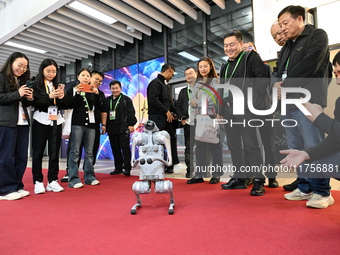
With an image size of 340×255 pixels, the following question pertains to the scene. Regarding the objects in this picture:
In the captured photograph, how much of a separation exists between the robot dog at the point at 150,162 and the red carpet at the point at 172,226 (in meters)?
0.17

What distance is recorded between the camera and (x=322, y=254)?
1.04m

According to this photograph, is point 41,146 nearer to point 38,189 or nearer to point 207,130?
point 38,189

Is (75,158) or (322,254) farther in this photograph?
(75,158)

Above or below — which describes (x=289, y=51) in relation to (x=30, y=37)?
below

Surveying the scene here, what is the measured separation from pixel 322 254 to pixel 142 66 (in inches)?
249

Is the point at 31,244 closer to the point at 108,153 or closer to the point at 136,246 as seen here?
the point at 136,246

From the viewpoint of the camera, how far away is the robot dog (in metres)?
1.73

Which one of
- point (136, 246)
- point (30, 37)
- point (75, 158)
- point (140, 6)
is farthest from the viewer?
point (30, 37)

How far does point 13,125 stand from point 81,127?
73 centimetres

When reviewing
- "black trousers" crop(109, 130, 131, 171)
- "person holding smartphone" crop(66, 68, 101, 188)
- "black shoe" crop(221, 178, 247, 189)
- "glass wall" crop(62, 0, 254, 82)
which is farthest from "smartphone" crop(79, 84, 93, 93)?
"glass wall" crop(62, 0, 254, 82)

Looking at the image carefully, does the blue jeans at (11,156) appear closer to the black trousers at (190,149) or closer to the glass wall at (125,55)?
the black trousers at (190,149)

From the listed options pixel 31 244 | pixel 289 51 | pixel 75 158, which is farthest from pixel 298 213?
Answer: pixel 75 158

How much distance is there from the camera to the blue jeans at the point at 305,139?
5.70ft

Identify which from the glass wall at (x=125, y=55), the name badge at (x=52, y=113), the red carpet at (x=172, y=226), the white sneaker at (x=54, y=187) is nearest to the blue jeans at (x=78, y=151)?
the white sneaker at (x=54, y=187)
